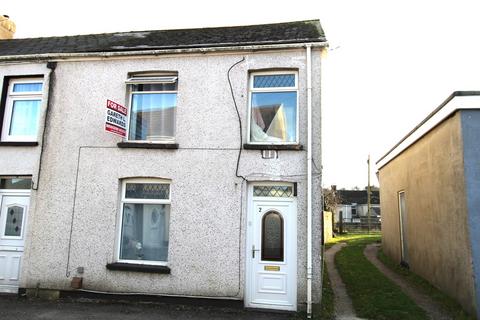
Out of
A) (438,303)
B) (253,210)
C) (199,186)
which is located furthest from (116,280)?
(438,303)

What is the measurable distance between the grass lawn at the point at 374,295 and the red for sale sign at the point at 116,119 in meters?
6.50

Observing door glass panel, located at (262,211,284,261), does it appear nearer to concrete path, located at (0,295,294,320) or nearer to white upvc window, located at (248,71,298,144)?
concrete path, located at (0,295,294,320)

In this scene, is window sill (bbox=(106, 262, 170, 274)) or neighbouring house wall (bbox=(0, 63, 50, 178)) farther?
neighbouring house wall (bbox=(0, 63, 50, 178))

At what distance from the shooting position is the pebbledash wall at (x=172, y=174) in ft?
28.0

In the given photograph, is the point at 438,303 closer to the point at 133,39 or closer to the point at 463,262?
the point at 463,262

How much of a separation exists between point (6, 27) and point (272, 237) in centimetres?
1138

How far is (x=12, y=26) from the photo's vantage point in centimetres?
1341

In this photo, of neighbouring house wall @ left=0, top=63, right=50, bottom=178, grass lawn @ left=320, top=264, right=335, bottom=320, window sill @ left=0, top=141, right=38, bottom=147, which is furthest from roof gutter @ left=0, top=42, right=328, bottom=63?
grass lawn @ left=320, top=264, right=335, bottom=320

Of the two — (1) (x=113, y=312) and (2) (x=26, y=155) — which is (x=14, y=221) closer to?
(2) (x=26, y=155)

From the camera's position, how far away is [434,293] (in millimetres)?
9555

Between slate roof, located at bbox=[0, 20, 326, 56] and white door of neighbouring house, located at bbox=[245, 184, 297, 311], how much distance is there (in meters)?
3.49

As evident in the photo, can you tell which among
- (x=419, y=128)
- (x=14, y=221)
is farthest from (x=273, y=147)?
(x=14, y=221)

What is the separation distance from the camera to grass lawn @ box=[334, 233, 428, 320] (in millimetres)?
8008

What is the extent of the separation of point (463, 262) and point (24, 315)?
28.6 feet
